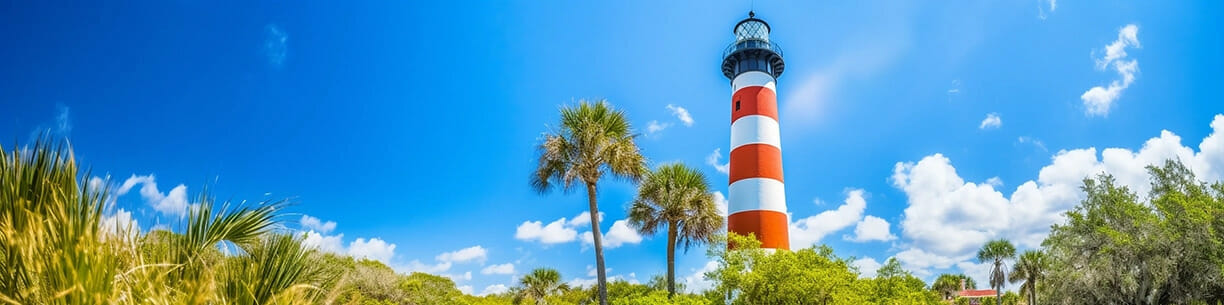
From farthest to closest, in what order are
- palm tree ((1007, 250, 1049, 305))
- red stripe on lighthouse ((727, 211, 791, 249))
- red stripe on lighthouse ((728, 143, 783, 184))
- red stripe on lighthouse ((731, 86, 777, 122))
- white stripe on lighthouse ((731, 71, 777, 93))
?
1. palm tree ((1007, 250, 1049, 305))
2. white stripe on lighthouse ((731, 71, 777, 93))
3. red stripe on lighthouse ((731, 86, 777, 122))
4. red stripe on lighthouse ((728, 143, 783, 184))
5. red stripe on lighthouse ((727, 211, 791, 249))

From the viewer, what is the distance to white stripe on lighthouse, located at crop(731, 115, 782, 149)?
872 inches

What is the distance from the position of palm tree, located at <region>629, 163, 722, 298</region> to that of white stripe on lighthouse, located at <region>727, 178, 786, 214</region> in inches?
123

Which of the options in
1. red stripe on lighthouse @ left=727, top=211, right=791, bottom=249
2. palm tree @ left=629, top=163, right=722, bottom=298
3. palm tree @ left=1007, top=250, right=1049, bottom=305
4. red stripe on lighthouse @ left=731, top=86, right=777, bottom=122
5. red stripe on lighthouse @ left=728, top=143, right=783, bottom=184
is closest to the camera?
palm tree @ left=629, top=163, right=722, bottom=298

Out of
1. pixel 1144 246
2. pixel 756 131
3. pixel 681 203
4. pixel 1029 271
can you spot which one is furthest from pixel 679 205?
pixel 1029 271

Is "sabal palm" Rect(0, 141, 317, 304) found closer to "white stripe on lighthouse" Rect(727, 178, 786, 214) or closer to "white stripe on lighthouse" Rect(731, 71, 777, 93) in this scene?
"white stripe on lighthouse" Rect(727, 178, 786, 214)

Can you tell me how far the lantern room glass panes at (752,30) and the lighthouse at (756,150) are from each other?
64cm

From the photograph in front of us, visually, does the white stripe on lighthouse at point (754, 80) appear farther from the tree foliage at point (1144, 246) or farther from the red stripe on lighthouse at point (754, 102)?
the tree foliage at point (1144, 246)

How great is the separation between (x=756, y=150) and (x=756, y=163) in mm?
571

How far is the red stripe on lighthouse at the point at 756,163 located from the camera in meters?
21.5

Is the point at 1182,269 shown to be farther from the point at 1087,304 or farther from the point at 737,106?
the point at 737,106

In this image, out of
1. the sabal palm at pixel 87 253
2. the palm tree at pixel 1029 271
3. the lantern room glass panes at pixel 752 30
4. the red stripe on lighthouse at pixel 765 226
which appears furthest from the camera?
the palm tree at pixel 1029 271

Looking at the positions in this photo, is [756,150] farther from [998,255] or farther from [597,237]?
[998,255]

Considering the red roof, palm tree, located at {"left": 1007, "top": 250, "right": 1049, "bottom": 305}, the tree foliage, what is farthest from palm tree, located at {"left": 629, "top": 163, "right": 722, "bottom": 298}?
the red roof

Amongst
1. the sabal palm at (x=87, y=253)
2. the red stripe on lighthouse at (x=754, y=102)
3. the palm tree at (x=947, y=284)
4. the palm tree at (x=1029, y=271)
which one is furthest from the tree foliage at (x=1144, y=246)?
the palm tree at (x=947, y=284)
